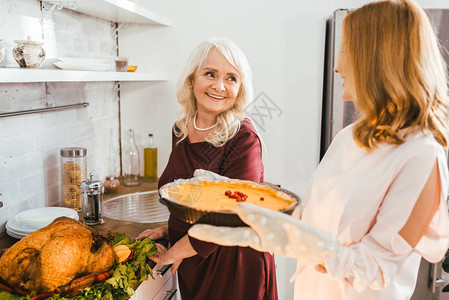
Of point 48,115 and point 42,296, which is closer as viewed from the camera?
point 42,296

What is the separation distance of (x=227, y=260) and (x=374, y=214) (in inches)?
29.7

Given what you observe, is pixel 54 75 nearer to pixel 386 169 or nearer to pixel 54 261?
→ pixel 54 261

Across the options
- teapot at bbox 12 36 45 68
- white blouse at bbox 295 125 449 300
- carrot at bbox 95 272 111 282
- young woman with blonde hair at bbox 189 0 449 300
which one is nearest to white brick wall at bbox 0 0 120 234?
teapot at bbox 12 36 45 68

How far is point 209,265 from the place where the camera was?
5.20ft

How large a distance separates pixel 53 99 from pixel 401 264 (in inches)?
61.1

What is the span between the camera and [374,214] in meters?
0.98

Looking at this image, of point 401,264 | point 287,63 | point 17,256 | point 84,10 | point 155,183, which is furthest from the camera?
point 155,183

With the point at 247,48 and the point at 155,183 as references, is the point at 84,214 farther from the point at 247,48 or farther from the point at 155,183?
the point at 247,48

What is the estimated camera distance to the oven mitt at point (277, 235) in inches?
34.6

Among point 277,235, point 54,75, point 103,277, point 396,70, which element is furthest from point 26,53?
point 396,70

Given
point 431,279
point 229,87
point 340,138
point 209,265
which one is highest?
point 229,87

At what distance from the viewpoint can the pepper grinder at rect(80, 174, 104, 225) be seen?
5.40ft

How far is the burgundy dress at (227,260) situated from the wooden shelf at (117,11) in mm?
711

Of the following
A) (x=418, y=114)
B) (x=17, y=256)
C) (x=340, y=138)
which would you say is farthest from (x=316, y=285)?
(x=17, y=256)
